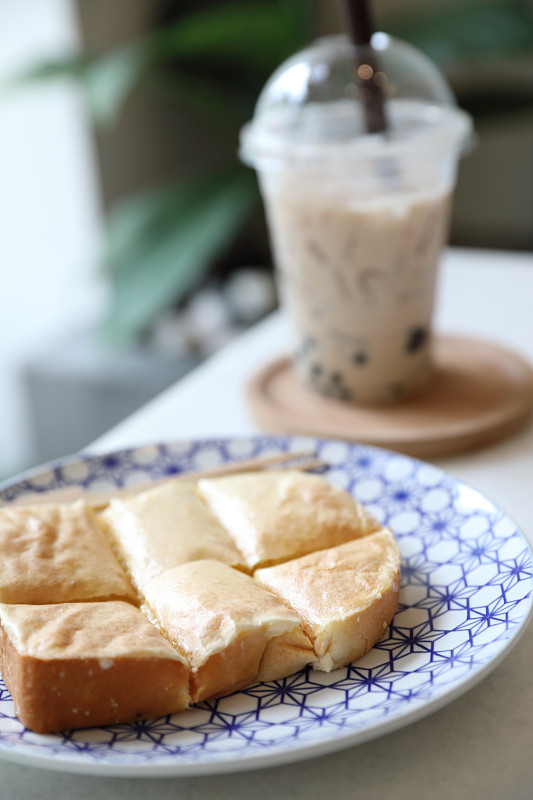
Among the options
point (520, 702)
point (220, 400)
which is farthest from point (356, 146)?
point (520, 702)

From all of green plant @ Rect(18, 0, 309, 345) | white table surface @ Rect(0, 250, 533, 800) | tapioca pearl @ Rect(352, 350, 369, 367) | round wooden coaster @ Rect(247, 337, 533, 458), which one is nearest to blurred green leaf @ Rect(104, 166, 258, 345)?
green plant @ Rect(18, 0, 309, 345)

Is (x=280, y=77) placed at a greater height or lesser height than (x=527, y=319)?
greater

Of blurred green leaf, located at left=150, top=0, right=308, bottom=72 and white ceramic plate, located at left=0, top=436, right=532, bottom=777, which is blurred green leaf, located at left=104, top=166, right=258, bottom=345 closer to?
blurred green leaf, located at left=150, top=0, right=308, bottom=72

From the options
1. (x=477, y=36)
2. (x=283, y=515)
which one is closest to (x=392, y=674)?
(x=283, y=515)

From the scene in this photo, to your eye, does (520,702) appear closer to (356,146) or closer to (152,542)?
(152,542)

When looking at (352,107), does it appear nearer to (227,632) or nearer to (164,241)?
(227,632)
